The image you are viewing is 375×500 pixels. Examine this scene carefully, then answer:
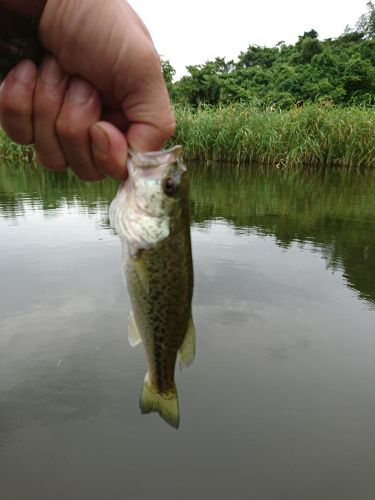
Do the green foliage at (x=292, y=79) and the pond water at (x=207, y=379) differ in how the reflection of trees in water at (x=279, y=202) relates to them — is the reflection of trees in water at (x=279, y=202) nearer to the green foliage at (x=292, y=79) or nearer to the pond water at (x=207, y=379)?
the pond water at (x=207, y=379)

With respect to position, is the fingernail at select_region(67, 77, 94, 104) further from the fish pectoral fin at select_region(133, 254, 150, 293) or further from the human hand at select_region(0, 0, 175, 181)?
the fish pectoral fin at select_region(133, 254, 150, 293)

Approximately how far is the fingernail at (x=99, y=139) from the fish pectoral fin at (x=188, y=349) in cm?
80

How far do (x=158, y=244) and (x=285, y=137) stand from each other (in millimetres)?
14732

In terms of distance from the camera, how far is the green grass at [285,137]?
50.1ft

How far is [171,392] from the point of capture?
1999 mm

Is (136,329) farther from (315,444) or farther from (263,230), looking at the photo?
(263,230)

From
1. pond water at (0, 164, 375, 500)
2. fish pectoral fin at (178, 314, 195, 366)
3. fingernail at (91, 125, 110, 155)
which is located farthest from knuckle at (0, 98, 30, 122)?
pond water at (0, 164, 375, 500)

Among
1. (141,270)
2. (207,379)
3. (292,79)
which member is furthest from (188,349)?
(292,79)

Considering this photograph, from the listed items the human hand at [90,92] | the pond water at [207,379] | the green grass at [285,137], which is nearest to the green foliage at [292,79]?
the green grass at [285,137]

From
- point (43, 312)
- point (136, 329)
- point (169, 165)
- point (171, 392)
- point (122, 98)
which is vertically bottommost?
point (43, 312)

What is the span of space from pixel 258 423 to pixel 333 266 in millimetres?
3315

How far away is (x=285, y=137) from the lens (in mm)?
15539

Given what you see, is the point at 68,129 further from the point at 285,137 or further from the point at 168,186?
the point at 285,137

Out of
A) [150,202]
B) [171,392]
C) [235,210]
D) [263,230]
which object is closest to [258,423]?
[171,392]
